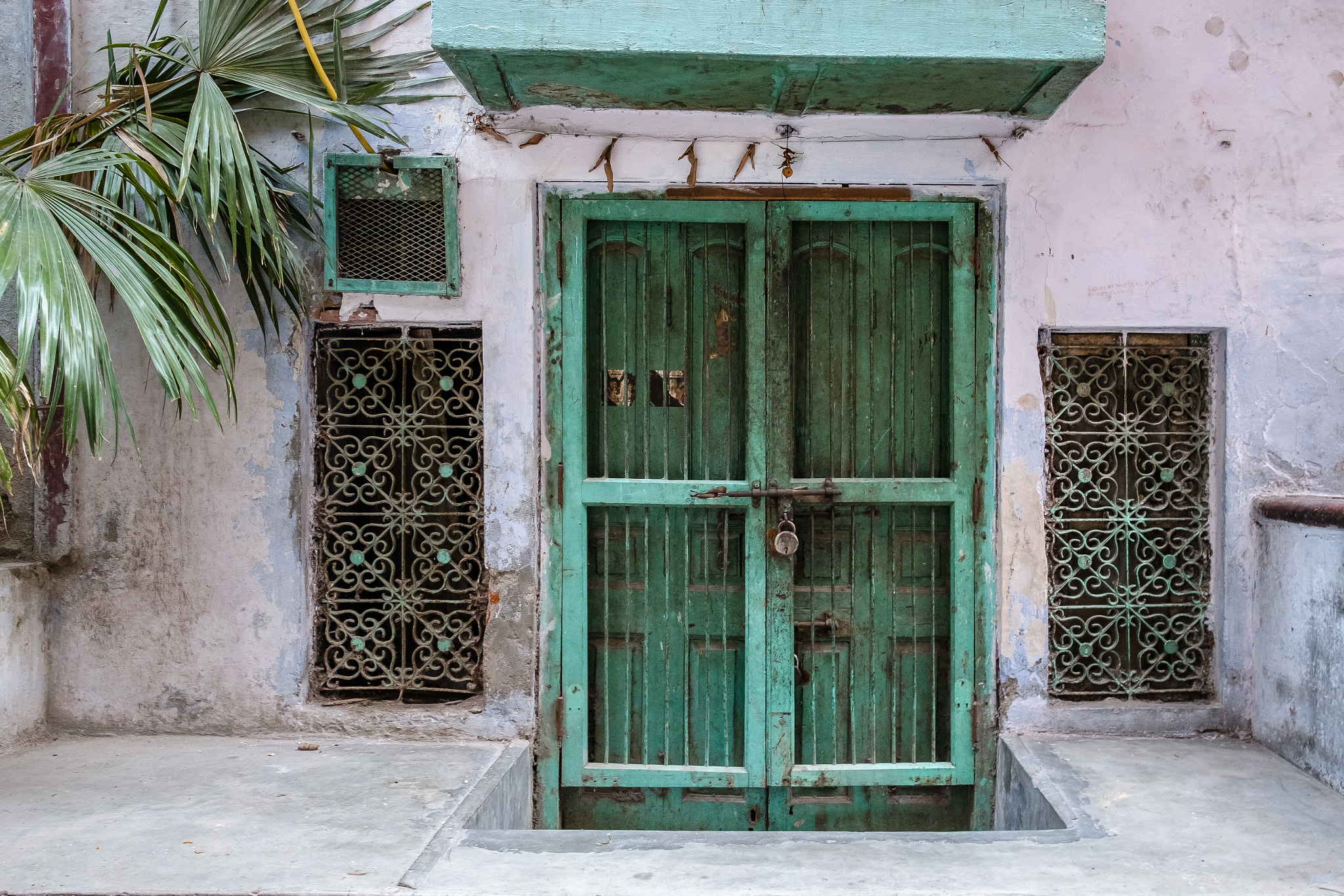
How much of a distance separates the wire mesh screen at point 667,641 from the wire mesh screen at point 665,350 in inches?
8.6

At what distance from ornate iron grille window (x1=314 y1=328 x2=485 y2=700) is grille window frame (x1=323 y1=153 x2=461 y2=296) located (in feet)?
0.65

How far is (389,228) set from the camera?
10.7ft

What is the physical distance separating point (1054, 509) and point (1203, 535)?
1.82 feet

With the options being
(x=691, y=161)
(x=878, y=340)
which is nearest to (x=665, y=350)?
(x=691, y=161)

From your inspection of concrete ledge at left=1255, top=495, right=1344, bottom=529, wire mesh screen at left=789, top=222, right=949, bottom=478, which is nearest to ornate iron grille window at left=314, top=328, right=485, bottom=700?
wire mesh screen at left=789, top=222, right=949, bottom=478

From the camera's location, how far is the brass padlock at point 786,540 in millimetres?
3230

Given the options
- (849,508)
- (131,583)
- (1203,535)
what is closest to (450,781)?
(131,583)

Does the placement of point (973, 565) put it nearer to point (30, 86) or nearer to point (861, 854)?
point (861, 854)

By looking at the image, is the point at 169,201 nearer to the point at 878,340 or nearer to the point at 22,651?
the point at 22,651

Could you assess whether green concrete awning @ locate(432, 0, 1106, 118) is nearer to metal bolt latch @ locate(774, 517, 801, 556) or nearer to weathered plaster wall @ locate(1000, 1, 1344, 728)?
weathered plaster wall @ locate(1000, 1, 1344, 728)

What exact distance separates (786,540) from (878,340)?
2.67ft

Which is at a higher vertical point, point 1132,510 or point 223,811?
point 1132,510

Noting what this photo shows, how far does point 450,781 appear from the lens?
293 centimetres

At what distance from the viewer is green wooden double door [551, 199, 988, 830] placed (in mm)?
3328
